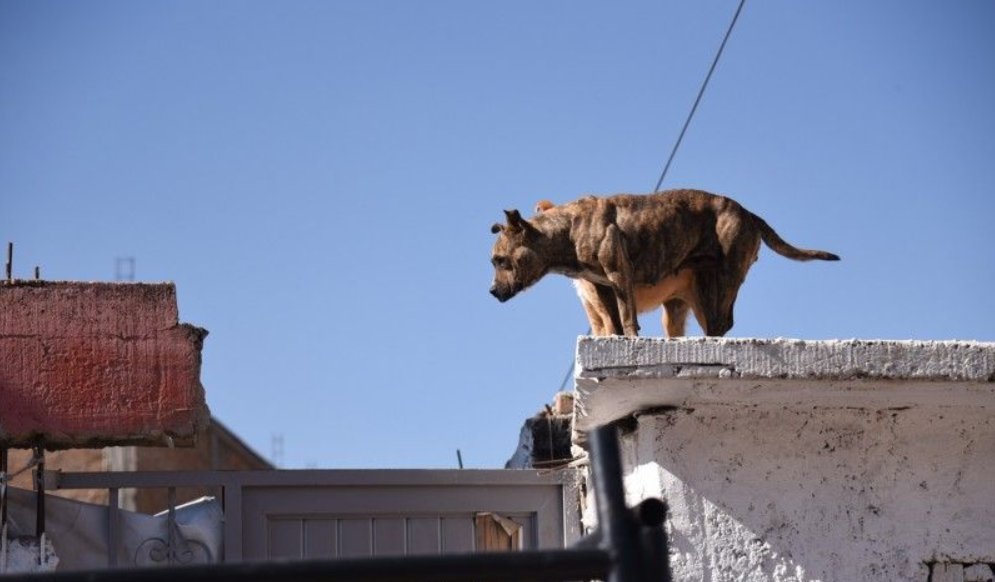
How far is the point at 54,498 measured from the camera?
5.54 m

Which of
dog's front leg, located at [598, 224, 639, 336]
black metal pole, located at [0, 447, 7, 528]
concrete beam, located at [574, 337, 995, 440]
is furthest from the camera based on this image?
dog's front leg, located at [598, 224, 639, 336]


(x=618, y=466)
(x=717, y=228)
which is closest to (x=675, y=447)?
(x=717, y=228)

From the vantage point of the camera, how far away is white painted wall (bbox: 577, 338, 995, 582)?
4961mm

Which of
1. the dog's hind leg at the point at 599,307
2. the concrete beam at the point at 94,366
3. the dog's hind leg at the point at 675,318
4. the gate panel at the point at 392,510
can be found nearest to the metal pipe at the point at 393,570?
the concrete beam at the point at 94,366

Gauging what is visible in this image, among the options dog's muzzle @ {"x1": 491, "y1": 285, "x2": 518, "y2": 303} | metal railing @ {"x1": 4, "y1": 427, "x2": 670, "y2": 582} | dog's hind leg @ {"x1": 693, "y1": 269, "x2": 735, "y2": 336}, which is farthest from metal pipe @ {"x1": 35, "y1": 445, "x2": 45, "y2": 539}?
metal railing @ {"x1": 4, "y1": 427, "x2": 670, "y2": 582}

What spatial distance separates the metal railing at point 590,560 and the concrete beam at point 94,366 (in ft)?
11.8

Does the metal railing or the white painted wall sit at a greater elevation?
the white painted wall

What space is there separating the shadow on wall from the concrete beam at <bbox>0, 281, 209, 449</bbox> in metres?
1.49

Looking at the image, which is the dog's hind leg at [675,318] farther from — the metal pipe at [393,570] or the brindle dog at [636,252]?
the metal pipe at [393,570]

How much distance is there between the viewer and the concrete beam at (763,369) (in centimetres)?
481

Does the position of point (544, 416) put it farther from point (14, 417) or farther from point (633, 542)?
point (633, 542)

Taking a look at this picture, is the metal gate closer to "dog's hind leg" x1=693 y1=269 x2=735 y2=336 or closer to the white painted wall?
the white painted wall

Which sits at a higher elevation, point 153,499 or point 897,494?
point 153,499

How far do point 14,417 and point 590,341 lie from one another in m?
1.90
